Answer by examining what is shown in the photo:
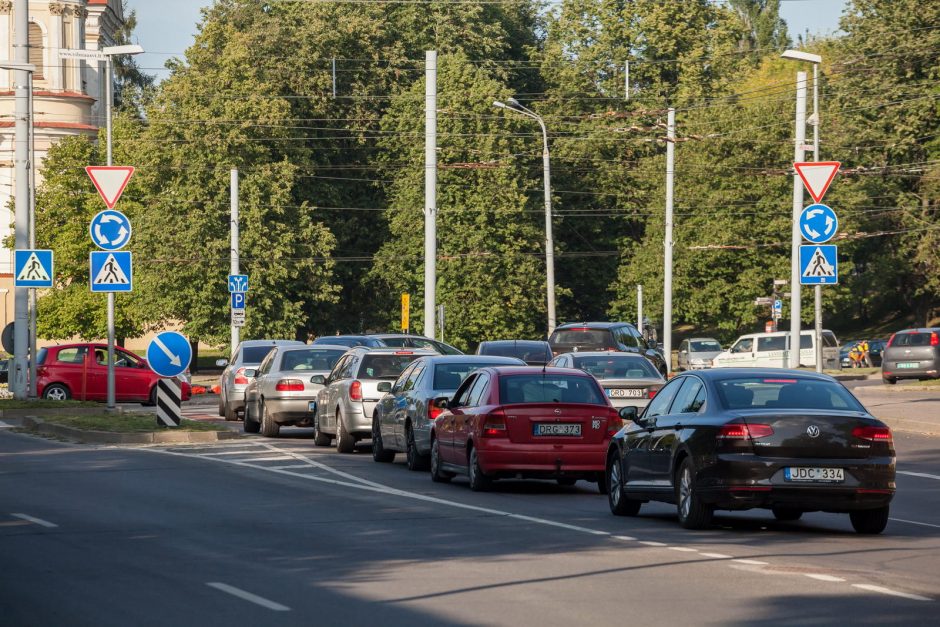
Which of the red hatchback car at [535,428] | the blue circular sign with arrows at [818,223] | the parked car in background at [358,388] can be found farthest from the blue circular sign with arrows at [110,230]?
the blue circular sign with arrows at [818,223]

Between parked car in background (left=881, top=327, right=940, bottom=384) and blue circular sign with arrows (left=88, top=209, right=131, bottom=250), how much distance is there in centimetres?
2899

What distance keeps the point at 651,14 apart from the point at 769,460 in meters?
68.1

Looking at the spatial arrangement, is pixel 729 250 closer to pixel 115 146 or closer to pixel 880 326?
pixel 880 326

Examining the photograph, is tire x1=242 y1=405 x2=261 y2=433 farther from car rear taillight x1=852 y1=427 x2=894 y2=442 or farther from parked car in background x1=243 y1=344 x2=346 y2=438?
car rear taillight x1=852 y1=427 x2=894 y2=442

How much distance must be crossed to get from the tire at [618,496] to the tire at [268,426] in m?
13.4

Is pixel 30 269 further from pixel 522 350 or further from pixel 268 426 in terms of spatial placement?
pixel 522 350

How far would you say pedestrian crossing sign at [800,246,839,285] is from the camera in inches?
1142

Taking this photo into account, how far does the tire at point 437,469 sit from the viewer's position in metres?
19.9

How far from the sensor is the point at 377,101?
241 ft

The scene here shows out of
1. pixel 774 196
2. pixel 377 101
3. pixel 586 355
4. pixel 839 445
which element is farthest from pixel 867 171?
pixel 839 445

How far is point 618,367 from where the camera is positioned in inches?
1072

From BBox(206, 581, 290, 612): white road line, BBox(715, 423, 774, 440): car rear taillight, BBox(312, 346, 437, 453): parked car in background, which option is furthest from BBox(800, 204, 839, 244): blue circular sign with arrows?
BBox(206, 581, 290, 612): white road line

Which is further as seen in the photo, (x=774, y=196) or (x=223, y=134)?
(x=774, y=196)

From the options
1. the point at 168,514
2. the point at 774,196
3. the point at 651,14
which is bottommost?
the point at 168,514
